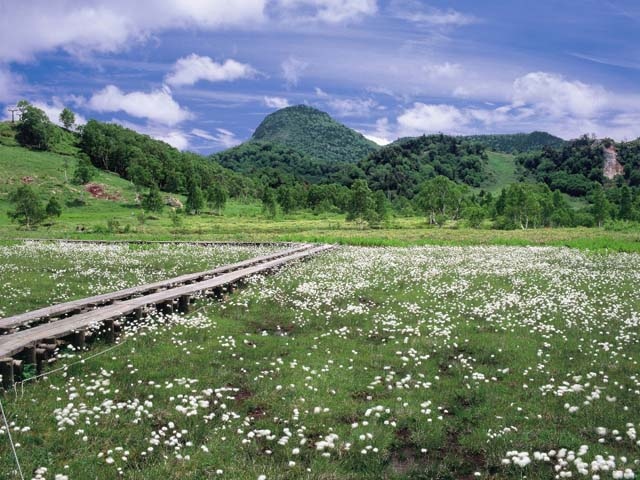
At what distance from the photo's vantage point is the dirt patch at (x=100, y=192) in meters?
124

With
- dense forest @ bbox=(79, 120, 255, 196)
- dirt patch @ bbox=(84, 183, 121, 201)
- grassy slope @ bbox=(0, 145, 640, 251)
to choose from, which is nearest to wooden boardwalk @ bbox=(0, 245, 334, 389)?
grassy slope @ bbox=(0, 145, 640, 251)

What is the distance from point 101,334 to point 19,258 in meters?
23.1

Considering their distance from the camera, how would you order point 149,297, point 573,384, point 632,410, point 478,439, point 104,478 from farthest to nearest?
point 149,297 → point 573,384 → point 632,410 → point 478,439 → point 104,478

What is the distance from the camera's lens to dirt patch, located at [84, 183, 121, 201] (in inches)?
4897

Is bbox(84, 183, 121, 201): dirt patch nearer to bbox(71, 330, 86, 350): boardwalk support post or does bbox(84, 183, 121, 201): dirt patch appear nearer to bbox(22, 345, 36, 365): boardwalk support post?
bbox(71, 330, 86, 350): boardwalk support post

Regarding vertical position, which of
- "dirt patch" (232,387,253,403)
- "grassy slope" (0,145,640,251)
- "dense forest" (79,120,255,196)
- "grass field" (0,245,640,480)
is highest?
"dense forest" (79,120,255,196)

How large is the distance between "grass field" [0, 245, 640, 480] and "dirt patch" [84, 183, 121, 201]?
121 meters

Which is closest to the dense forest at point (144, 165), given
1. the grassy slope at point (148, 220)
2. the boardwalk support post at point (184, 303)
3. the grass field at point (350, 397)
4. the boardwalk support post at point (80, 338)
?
the grassy slope at point (148, 220)

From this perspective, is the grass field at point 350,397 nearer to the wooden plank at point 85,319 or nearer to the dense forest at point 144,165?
the wooden plank at point 85,319

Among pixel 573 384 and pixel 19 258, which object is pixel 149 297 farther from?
pixel 19 258

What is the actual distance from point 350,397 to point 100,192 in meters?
134

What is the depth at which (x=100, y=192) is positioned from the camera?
416 ft

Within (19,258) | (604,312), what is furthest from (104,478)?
(19,258)

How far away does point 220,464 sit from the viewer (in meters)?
6.85
